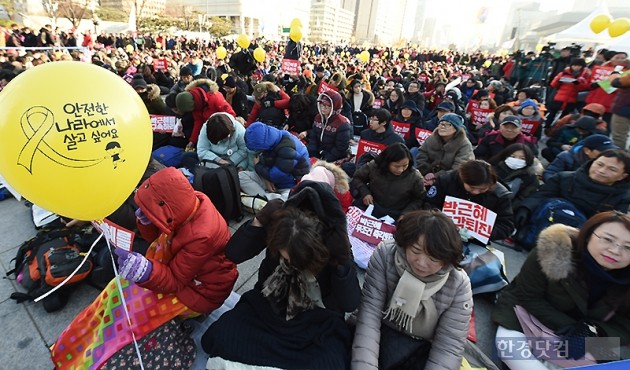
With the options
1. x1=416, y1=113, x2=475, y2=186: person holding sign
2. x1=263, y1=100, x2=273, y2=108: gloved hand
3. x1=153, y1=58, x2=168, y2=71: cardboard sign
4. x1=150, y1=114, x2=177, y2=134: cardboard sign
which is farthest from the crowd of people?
x1=153, y1=58, x2=168, y2=71: cardboard sign

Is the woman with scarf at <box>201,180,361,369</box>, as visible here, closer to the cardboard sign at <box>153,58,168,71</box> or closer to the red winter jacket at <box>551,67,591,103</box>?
the red winter jacket at <box>551,67,591,103</box>

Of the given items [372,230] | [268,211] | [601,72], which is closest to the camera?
[268,211]

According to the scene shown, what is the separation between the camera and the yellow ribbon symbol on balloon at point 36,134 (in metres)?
1.28

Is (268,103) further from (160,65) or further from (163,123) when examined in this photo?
(160,65)

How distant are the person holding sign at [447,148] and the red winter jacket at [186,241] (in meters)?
2.80

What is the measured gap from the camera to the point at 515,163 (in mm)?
3682

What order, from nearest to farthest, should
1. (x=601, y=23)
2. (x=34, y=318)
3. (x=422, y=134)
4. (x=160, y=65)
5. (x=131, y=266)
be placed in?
(x=131, y=266) → (x=34, y=318) → (x=422, y=134) → (x=160, y=65) → (x=601, y=23)

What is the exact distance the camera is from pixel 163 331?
1913mm

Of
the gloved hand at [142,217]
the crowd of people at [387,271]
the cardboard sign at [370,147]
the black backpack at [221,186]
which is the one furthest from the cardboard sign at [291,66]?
the gloved hand at [142,217]

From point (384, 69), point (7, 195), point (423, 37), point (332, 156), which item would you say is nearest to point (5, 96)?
point (7, 195)

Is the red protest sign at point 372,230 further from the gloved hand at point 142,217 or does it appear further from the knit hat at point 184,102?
the knit hat at point 184,102

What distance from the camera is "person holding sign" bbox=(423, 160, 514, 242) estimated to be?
2814 mm

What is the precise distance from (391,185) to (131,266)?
98.1 inches

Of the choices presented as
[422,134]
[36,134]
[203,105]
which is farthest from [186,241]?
[422,134]
